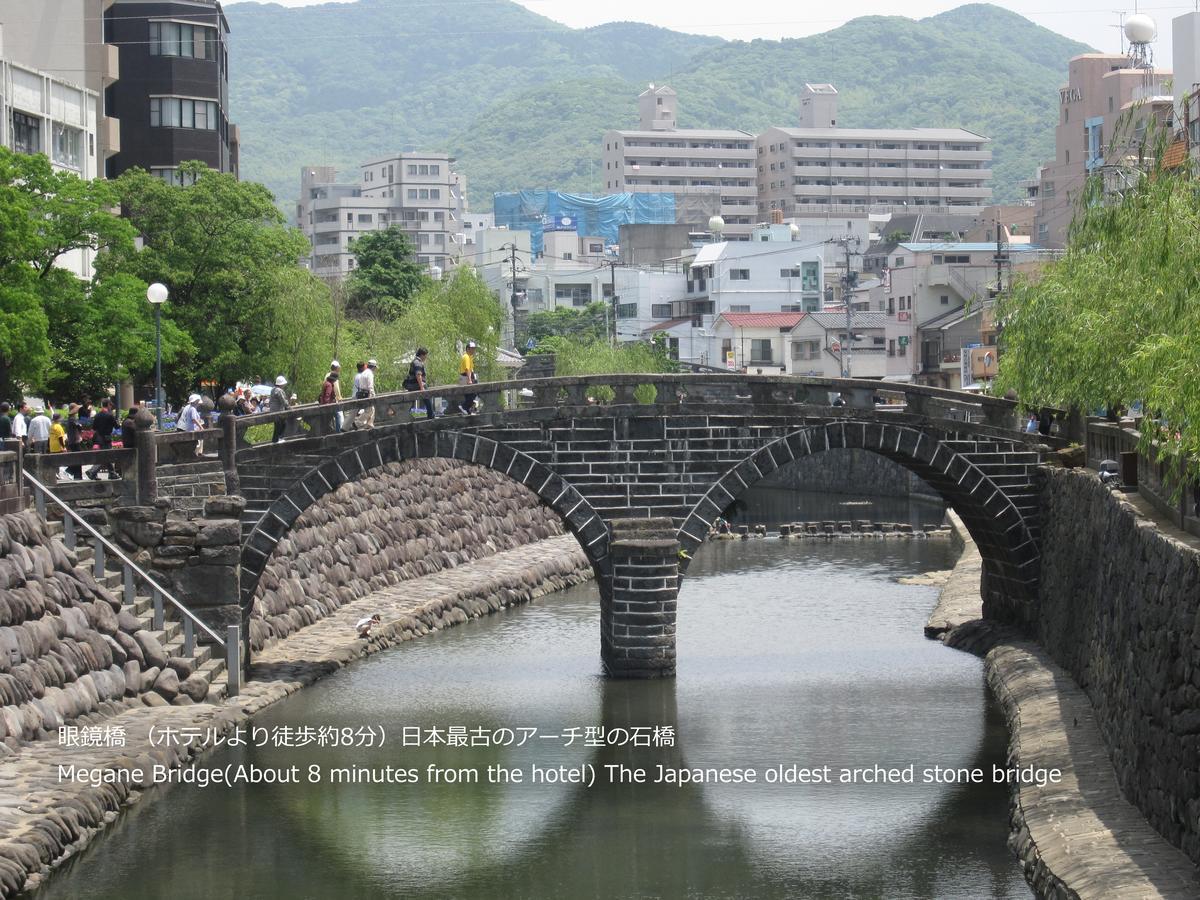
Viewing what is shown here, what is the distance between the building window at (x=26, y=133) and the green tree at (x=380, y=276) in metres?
24.3

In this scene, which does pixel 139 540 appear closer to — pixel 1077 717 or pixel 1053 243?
pixel 1077 717

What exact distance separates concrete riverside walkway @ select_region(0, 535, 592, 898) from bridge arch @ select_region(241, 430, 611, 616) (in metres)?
2.25

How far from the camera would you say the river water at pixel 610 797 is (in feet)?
62.0

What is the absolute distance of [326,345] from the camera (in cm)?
4697

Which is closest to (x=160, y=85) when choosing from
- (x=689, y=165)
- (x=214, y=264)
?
(x=214, y=264)

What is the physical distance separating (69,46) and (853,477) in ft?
112

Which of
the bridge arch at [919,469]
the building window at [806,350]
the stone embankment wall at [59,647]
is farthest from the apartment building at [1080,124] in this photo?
the stone embankment wall at [59,647]

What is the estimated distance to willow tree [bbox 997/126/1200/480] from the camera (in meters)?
17.4

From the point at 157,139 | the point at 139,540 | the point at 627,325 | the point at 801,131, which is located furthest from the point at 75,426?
the point at 801,131

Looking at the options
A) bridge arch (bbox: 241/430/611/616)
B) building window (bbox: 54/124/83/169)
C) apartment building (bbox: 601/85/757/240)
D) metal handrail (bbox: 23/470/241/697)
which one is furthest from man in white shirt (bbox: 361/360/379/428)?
apartment building (bbox: 601/85/757/240)

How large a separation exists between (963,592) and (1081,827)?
21.0 meters

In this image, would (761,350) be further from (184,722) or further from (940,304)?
(184,722)

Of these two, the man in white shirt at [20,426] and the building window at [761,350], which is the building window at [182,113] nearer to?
the building window at [761,350]

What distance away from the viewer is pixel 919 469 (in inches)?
1222
